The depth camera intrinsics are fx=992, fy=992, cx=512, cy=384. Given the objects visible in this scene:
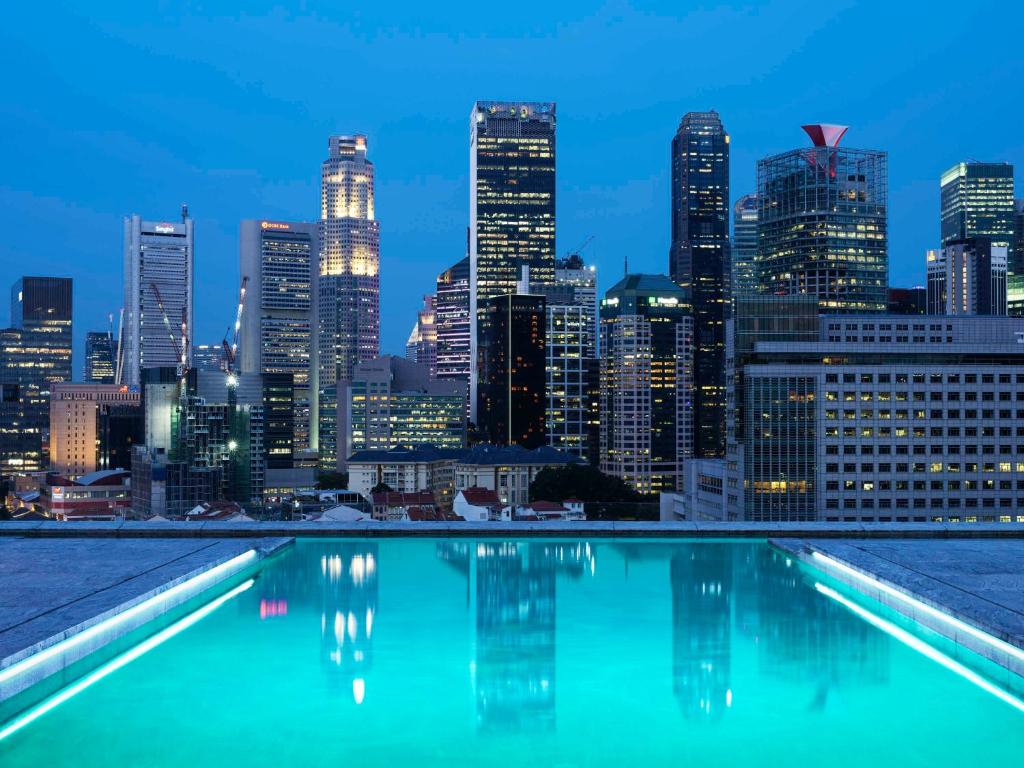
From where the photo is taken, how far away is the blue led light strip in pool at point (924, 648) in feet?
22.8

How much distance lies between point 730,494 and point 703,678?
194 feet

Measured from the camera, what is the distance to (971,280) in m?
Result: 185

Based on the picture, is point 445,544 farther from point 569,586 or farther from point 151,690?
point 151,690

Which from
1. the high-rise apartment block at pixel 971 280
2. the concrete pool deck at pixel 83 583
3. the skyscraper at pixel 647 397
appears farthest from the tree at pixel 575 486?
the high-rise apartment block at pixel 971 280

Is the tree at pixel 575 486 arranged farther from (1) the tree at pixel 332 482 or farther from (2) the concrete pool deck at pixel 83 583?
(2) the concrete pool deck at pixel 83 583

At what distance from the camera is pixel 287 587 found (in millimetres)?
10820

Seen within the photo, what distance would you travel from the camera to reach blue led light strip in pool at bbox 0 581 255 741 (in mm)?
6336

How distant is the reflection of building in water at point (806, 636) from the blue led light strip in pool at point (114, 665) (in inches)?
197

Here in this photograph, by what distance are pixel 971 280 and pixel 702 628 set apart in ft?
644

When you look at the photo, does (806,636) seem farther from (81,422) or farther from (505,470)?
(81,422)

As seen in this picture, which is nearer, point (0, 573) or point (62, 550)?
point (0, 573)

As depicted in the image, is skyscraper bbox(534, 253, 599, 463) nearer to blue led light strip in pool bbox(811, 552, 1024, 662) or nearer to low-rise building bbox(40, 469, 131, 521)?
low-rise building bbox(40, 469, 131, 521)

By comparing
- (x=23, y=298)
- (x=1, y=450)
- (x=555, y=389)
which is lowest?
(x=1, y=450)

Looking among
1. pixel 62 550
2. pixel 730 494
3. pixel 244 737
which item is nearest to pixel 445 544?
pixel 62 550
